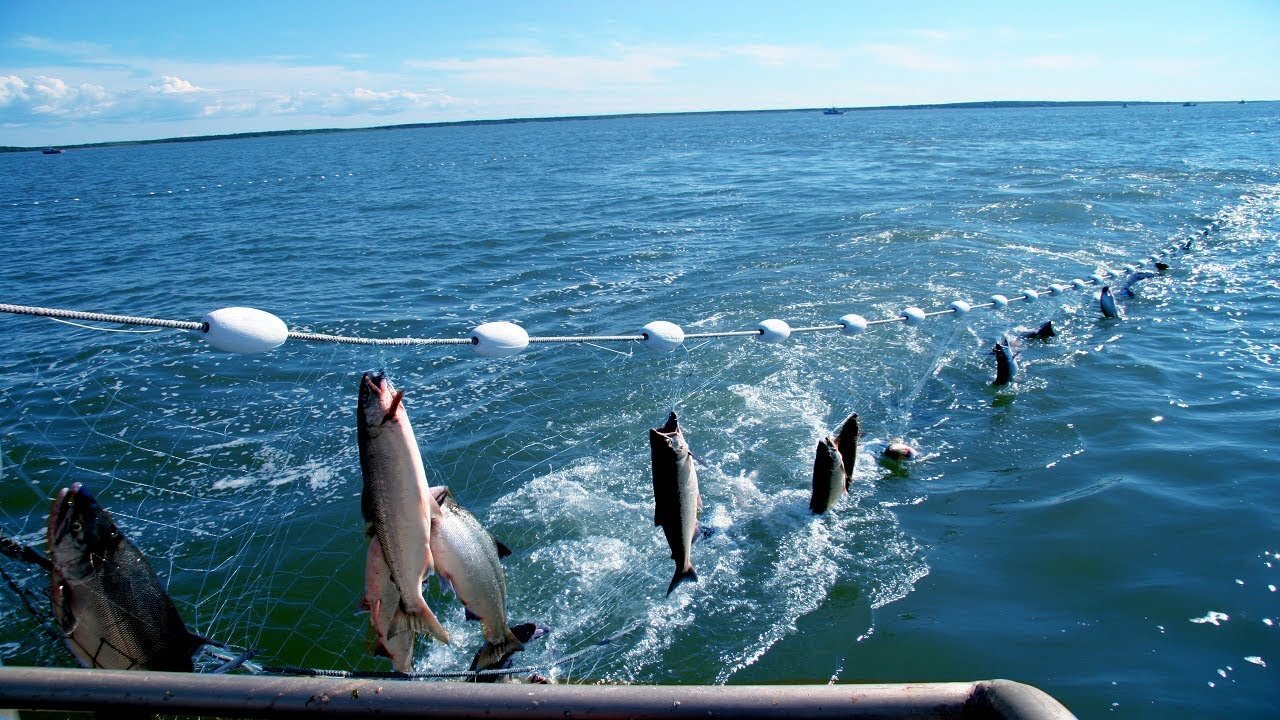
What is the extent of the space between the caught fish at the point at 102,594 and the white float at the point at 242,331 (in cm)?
110

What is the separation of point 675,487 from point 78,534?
389 centimetres

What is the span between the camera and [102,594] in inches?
168

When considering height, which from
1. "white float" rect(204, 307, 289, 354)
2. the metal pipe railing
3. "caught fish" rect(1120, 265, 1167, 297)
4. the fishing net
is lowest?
the fishing net

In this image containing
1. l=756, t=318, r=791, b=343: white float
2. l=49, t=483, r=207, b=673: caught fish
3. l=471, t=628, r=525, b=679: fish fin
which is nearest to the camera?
l=49, t=483, r=207, b=673: caught fish

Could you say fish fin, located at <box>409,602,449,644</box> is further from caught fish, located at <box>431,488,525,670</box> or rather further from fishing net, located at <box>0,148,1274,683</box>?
fishing net, located at <box>0,148,1274,683</box>

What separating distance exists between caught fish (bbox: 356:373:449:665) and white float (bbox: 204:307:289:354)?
3.00 feet

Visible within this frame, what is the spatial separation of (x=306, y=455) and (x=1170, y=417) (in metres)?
14.5

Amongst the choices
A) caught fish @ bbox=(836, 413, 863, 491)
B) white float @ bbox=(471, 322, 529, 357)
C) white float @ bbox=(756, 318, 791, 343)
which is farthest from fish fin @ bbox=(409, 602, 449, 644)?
caught fish @ bbox=(836, 413, 863, 491)

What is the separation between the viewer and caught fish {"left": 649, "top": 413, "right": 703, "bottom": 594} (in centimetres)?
558

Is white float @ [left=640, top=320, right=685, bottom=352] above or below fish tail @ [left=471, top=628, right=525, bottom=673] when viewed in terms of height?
above

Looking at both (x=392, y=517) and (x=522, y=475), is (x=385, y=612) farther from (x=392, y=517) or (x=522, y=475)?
(x=522, y=475)

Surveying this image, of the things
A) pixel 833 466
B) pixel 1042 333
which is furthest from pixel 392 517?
pixel 1042 333

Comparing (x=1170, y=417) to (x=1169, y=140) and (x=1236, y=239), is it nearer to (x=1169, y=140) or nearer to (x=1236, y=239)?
(x=1236, y=239)

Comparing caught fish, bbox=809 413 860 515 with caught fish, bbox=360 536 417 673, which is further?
caught fish, bbox=809 413 860 515
